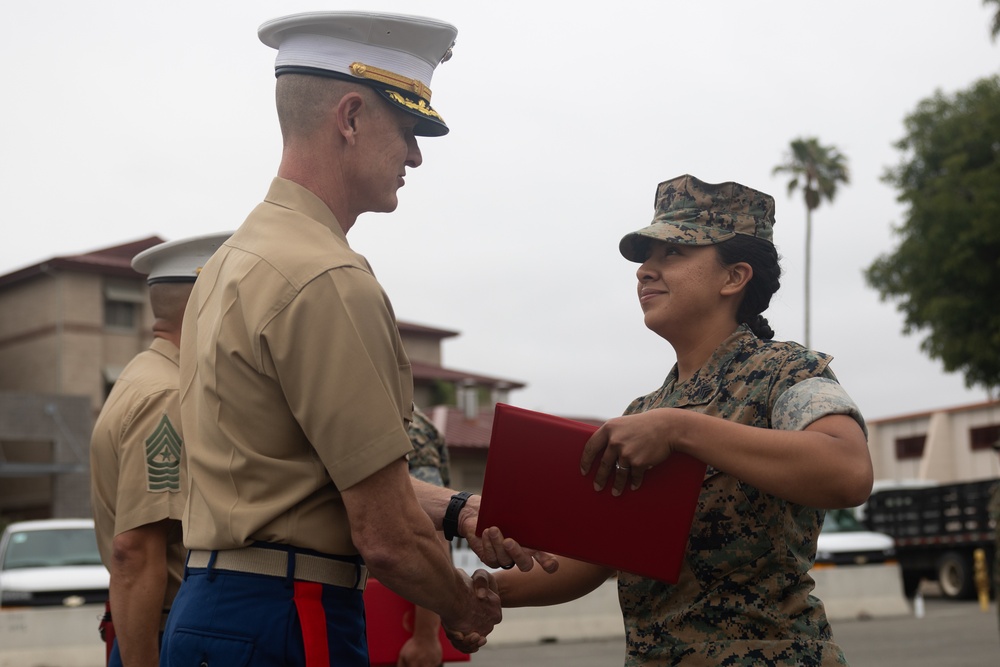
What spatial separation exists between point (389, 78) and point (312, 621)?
1236mm

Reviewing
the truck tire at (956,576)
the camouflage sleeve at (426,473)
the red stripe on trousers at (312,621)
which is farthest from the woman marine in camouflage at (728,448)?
the truck tire at (956,576)

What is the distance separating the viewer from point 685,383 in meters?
3.18

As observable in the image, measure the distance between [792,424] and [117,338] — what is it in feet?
115

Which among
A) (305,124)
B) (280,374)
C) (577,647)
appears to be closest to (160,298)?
(305,124)

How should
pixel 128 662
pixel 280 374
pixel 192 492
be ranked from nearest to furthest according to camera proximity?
pixel 280 374
pixel 192 492
pixel 128 662

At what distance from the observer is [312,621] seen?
246 cm

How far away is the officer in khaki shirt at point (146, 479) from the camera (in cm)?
369

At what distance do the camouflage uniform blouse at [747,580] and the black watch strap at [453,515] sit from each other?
523 millimetres

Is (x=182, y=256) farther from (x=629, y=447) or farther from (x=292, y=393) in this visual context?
(x=629, y=447)

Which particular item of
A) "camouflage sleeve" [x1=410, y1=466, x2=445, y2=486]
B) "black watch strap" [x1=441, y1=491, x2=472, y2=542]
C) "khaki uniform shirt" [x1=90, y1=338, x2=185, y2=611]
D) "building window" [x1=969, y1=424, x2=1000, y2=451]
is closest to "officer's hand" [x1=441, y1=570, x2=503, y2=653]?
"black watch strap" [x1=441, y1=491, x2=472, y2=542]

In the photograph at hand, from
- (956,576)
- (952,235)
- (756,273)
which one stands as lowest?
(956,576)

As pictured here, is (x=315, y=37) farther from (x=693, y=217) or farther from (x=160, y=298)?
(x=160, y=298)

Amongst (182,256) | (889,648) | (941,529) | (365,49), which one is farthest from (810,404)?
(941,529)

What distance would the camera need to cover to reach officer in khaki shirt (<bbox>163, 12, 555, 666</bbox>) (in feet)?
7.88
